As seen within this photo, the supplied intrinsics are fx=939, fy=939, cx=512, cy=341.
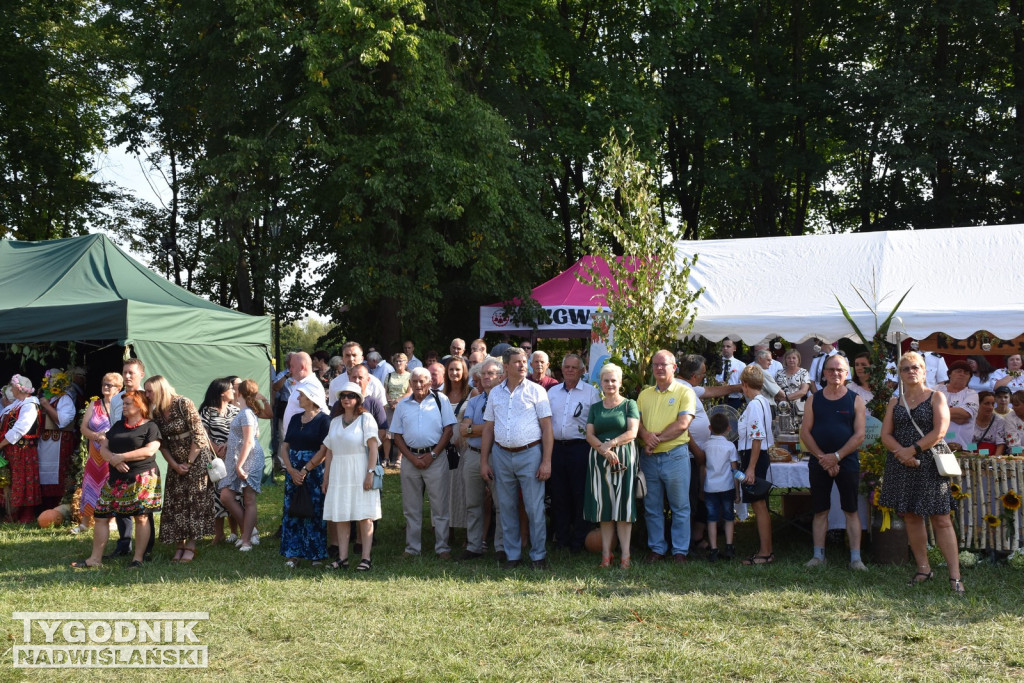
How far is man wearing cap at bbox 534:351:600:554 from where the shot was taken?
7832 mm

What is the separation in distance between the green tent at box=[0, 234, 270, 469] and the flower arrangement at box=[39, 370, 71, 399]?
387mm

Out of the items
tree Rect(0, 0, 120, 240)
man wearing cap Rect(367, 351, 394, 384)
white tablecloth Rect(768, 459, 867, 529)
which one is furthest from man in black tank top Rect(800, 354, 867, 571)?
tree Rect(0, 0, 120, 240)

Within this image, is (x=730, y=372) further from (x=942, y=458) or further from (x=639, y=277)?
(x=942, y=458)

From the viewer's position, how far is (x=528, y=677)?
4.80 m

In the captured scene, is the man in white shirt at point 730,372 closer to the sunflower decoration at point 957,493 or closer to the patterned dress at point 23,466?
the sunflower decoration at point 957,493

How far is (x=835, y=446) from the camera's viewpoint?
285 inches

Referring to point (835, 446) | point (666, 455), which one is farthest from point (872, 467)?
point (666, 455)

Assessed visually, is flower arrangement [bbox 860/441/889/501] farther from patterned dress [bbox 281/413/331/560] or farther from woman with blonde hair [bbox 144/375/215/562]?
woman with blonde hair [bbox 144/375/215/562]

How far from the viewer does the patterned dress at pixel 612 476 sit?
739cm

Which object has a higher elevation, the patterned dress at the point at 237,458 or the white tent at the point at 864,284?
the white tent at the point at 864,284

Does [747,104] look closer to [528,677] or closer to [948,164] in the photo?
[948,164]

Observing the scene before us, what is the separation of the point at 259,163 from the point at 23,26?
361 inches

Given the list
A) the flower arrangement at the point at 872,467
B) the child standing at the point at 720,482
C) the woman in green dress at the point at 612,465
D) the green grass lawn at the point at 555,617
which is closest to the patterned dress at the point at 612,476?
the woman in green dress at the point at 612,465

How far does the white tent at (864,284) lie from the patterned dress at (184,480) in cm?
489
